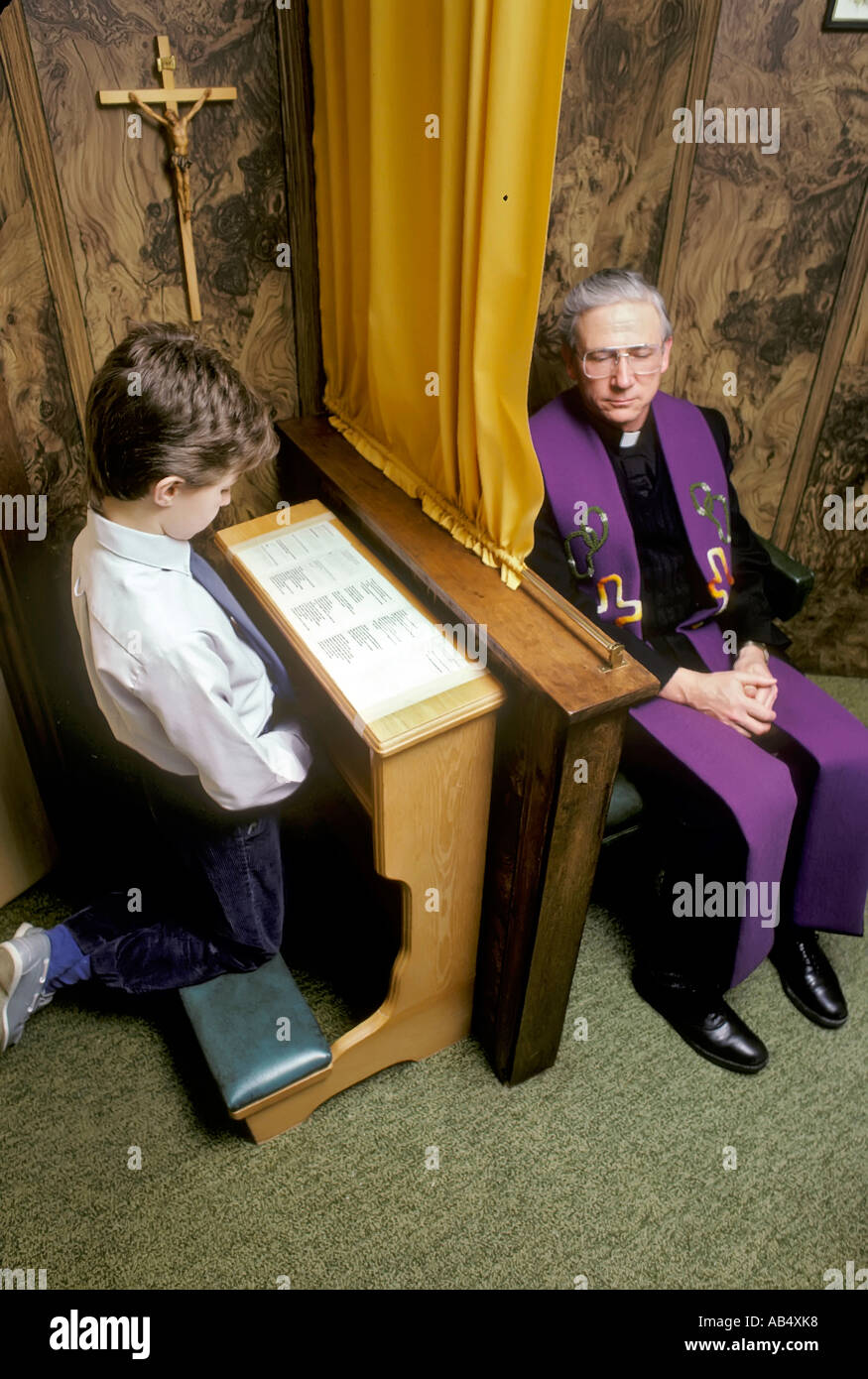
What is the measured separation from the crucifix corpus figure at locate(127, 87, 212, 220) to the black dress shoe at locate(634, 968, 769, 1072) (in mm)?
2034

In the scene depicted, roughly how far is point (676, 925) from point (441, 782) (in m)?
0.78

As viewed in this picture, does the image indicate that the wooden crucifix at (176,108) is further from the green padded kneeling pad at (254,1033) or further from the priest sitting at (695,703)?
the green padded kneeling pad at (254,1033)

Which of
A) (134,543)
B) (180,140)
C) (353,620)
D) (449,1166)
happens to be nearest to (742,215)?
(180,140)

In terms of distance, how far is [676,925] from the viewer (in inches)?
77.7

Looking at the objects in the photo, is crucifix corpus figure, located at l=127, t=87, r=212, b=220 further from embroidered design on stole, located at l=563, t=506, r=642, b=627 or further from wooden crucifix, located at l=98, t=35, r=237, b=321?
embroidered design on stole, located at l=563, t=506, r=642, b=627

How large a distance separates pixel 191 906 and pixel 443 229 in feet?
4.74

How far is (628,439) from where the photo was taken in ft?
6.70

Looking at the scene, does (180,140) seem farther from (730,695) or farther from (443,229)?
(730,695)

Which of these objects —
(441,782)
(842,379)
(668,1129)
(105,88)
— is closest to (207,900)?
(441,782)

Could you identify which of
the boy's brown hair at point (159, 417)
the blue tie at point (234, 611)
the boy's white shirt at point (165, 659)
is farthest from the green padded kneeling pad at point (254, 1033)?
the boy's brown hair at point (159, 417)

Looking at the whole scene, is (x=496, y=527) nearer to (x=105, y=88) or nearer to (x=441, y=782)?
(x=441, y=782)

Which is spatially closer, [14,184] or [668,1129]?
[14,184]

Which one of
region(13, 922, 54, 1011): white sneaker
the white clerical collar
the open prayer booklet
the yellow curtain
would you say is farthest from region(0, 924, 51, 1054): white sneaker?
the white clerical collar

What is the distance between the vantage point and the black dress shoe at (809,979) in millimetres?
2086
